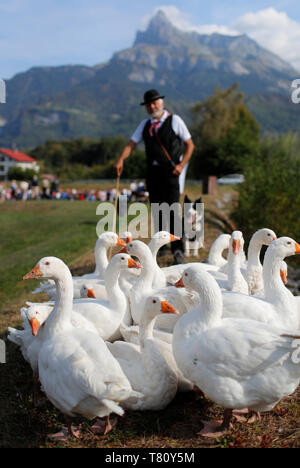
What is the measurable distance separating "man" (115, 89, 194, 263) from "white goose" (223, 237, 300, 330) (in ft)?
8.54

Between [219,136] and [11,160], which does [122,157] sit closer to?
[219,136]

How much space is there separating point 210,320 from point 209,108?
50.2 m

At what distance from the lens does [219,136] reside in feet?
157

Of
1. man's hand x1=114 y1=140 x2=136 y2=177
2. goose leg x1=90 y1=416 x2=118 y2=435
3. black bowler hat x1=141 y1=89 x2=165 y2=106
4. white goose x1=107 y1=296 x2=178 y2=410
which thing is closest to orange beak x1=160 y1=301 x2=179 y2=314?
white goose x1=107 y1=296 x2=178 y2=410

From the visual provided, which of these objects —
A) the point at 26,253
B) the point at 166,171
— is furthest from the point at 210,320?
the point at 26,253

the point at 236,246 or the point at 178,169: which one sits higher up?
the point at 178,169

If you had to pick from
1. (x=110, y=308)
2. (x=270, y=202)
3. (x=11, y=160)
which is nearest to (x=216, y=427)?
(x=110, y=308)

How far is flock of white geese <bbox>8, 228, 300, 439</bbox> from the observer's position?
3.05m

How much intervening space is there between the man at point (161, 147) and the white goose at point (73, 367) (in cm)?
350

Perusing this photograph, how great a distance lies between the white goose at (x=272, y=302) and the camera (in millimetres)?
3887

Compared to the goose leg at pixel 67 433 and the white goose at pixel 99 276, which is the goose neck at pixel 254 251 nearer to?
the white goose at pixel 99 276

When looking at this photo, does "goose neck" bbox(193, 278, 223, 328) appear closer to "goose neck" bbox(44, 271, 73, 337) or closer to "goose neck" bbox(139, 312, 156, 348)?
"goose neck" bbox(139, 312, 156, 348)

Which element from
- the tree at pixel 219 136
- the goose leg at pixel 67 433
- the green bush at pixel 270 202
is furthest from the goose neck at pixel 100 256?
the tree at pixel 219 136

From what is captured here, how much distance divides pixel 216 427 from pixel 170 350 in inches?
32.4
